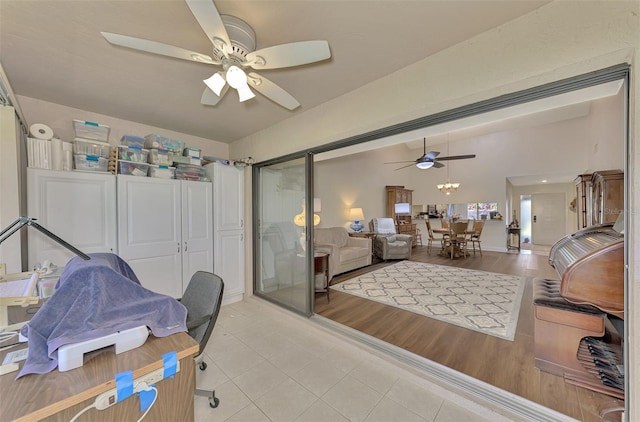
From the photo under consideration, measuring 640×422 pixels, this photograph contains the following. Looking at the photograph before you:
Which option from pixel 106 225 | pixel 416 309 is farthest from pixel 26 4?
pixel 416 309

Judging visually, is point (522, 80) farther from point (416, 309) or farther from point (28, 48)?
point (28, 48)

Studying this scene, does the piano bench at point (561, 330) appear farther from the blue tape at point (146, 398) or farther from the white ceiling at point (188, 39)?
the blue tape at point (146, 398)

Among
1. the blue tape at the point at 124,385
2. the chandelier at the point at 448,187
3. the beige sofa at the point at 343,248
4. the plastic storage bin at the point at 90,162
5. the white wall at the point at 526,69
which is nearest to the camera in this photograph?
the blue tape at the point at 124,385

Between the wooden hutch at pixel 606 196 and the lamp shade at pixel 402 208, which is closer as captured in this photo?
the wooden hutch at pixel 606 196

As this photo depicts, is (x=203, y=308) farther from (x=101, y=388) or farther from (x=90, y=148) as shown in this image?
(x=90, y=148)

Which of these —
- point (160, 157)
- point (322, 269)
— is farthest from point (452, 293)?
point (160, 157)

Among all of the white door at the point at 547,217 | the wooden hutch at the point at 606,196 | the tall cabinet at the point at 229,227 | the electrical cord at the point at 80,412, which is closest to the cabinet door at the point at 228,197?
the tall cabinet at the point at 229,227

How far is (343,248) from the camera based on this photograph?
16.6 feet

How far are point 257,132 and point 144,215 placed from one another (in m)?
1.79

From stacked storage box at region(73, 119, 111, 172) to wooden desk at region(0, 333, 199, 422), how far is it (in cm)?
201

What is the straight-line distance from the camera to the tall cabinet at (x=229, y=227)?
10.6ft

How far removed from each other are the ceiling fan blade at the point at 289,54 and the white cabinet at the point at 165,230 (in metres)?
2.17

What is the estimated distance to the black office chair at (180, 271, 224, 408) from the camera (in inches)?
60.5

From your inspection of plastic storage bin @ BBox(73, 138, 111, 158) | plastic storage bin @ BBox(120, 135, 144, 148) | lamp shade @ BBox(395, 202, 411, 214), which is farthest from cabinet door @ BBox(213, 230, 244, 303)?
lamp shade @ BBox(395, 202, 411, 214)
